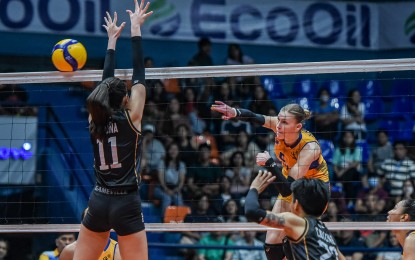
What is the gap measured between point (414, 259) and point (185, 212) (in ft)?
16.9

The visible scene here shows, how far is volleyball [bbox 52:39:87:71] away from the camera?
Result: 827 centimetres

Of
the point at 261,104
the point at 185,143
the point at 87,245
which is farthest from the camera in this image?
the point at 261,104

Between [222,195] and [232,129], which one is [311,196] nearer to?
[222,195]

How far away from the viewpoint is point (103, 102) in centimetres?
678

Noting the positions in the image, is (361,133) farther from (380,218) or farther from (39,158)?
(39,158)

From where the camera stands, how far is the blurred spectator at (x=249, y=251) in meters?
13.0

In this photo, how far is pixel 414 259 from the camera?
25.6ft

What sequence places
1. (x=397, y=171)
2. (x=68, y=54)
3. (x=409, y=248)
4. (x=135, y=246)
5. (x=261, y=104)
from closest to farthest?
(x=135, y=246) < (x=409, y=248) < (x=68, y=54) < (x=397, y=171) < (x=261, y=104)

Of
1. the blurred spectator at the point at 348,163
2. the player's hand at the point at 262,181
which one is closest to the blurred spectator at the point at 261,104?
the blurred spectator at the point at 348,163

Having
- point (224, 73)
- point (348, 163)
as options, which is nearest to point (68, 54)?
point (224, 73)

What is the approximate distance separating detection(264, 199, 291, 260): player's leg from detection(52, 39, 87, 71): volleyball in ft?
8.43

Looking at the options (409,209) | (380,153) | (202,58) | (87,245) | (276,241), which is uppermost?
(202,58)

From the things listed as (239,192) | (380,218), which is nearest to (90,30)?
(239,192)

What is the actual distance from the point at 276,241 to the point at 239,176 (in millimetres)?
5584
